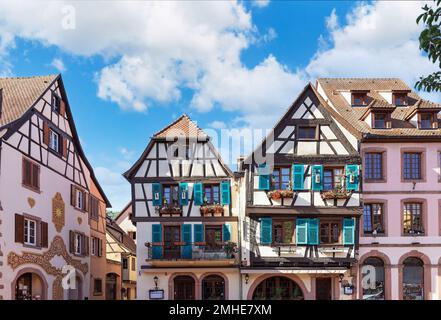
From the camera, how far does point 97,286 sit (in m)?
32.2

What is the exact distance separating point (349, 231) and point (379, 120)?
5700 millimetres

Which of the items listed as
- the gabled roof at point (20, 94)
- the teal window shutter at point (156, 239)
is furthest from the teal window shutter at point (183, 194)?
the gabled roof at point (20, 94)

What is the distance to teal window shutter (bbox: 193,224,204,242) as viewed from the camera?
26.0 m

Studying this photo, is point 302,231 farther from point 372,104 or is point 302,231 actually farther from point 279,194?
point 372,104

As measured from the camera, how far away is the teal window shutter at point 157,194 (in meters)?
26.2

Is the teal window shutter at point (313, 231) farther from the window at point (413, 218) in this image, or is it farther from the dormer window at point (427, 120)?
the dormer window at point (427, 120)

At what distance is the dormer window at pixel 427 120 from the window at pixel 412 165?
55.5 inches

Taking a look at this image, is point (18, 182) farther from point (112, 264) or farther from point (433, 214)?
point (433, 214)

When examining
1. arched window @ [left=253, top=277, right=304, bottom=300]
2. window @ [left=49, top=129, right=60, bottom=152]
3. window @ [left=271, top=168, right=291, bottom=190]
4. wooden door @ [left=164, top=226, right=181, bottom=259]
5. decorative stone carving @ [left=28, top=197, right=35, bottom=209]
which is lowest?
arched window @ [left=253, top=277, right=304, bottom=300]

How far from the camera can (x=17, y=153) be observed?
21875 millimetres

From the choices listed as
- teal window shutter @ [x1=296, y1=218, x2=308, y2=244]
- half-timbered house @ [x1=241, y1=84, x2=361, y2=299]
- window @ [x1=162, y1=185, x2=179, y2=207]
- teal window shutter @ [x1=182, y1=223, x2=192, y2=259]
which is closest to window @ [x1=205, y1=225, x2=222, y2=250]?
teal window shutter @ [x1=182, y1=223, x2=192, y2=259]

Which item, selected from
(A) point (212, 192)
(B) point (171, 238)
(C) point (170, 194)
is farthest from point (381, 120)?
(B) point (171, 238)

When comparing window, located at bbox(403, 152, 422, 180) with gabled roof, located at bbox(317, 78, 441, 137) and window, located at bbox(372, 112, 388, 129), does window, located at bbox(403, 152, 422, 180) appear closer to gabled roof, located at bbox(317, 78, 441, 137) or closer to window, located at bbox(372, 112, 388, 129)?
gabled roof, located at bbox(317, 78, 441, 137)

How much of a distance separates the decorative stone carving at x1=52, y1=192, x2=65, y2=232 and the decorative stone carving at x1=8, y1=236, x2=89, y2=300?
0.59 m
